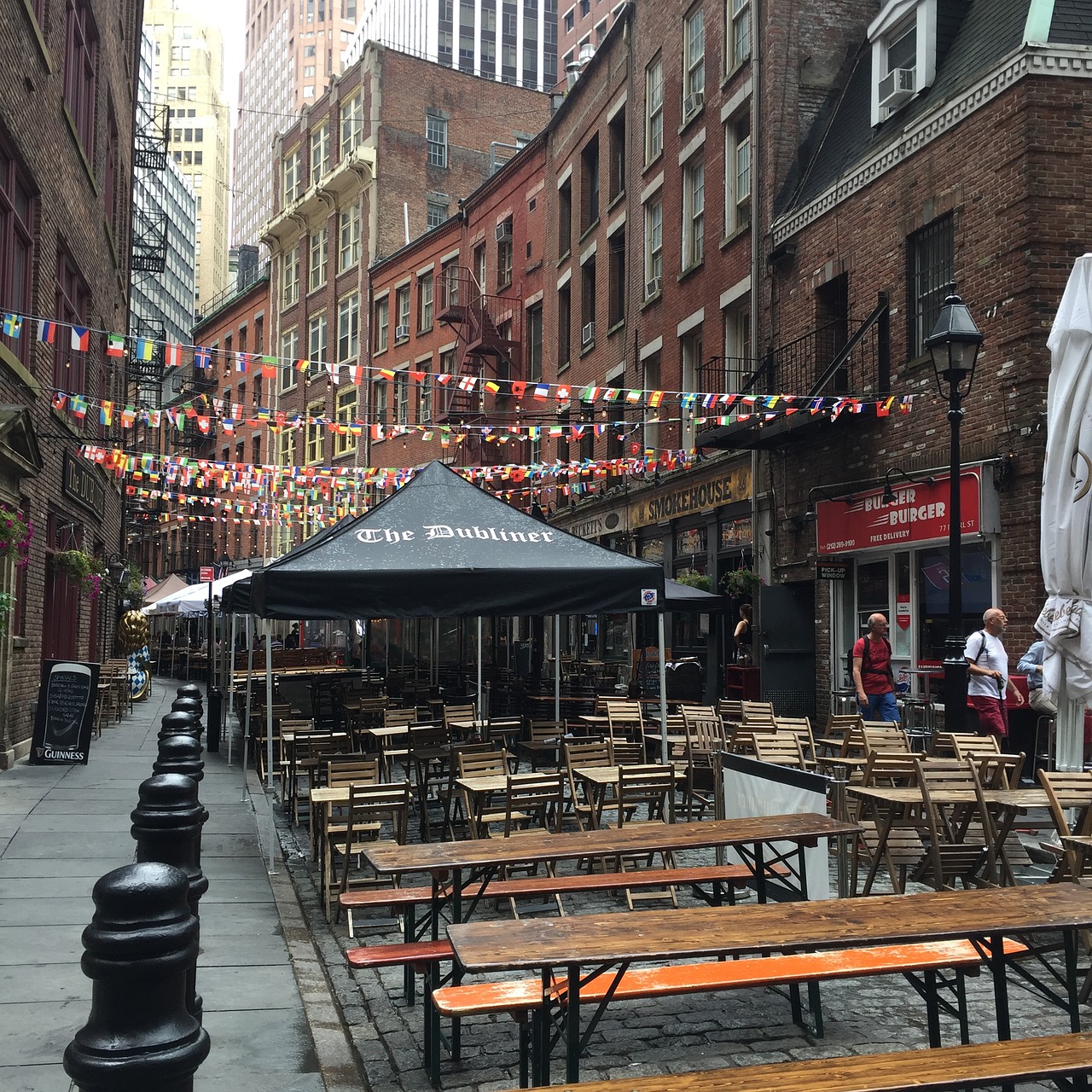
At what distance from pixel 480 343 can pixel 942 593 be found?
860 inches

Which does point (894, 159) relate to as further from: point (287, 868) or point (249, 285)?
point (249, 285)

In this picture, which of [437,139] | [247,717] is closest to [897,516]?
[247,717]

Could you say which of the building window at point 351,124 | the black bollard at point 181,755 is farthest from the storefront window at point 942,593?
the building window at point 351,124

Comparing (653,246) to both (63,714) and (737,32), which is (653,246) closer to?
(737,32)

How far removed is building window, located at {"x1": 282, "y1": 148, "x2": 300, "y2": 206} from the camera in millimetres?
54719

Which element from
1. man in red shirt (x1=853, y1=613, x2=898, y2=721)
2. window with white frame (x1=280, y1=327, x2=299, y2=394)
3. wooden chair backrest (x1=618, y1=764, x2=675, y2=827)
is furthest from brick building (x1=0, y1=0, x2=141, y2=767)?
window with white frame (x1=280, y1=327, x2=299, y2=394)

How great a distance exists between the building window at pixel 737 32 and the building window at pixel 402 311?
73.1 ft

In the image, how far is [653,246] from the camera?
27.5 meters

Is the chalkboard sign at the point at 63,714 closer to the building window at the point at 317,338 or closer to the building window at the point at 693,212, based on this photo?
the building window at the point at 693,212

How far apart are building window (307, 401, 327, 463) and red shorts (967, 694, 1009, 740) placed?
40633 millimetres

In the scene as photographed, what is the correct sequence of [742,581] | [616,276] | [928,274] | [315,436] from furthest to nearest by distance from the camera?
[315,436] < [616,276] < [742,581] < [928,274]

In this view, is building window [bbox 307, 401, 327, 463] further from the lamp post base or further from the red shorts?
the lamp post base

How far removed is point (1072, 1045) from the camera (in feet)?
12.3

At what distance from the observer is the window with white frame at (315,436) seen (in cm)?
5019
